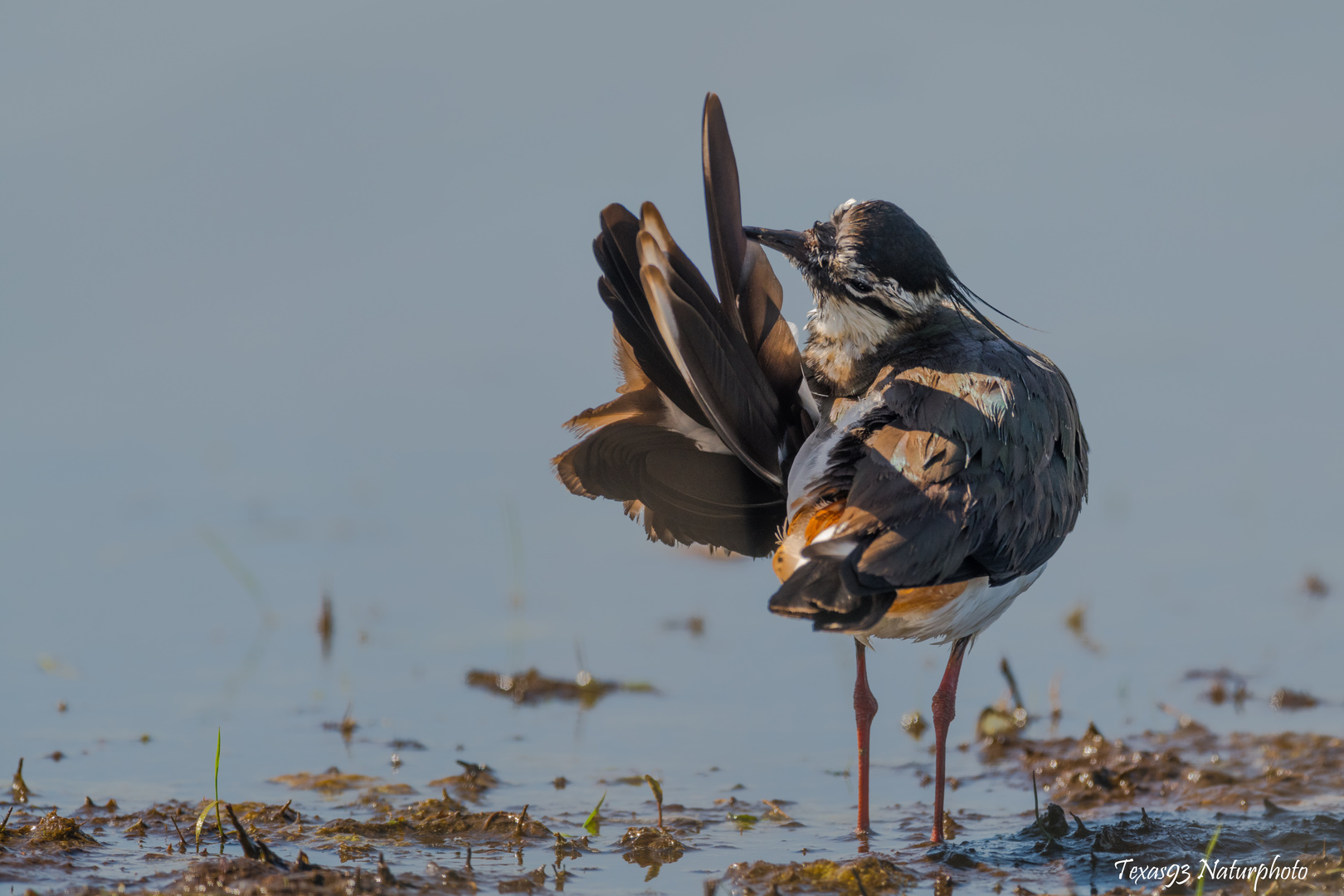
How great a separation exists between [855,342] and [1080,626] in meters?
2.94

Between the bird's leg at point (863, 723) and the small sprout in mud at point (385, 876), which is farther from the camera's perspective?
the bird's leg at point (863, 723)

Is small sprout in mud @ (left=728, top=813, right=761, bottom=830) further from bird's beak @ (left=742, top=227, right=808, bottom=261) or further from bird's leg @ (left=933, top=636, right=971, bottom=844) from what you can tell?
bird's beak @ (left=742, top=227, right=808, bottom=261)

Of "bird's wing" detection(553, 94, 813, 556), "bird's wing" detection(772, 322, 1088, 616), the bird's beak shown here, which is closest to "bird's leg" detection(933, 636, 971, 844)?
"bird's wing" detection(772, 322, 1088, 616)

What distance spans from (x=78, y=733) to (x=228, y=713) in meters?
0.58

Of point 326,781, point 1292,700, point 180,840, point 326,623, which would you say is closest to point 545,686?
point 326,623

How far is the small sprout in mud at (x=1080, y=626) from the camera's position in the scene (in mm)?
6969

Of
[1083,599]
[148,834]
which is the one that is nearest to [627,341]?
[148,834]

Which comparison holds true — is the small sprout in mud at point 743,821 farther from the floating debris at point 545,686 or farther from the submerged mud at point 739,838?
the floating debris at point 545,686

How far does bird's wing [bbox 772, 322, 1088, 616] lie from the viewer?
153 inches

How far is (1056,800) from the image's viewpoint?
5.29 meters

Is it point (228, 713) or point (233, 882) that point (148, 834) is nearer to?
point (233, 882)

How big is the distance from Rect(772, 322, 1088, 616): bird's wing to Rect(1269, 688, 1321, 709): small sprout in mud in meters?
2.16

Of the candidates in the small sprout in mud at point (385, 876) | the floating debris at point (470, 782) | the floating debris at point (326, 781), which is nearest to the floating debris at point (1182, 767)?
the floating debris at point (470, 782)

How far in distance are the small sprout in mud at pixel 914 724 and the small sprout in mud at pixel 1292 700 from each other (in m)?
1.60
